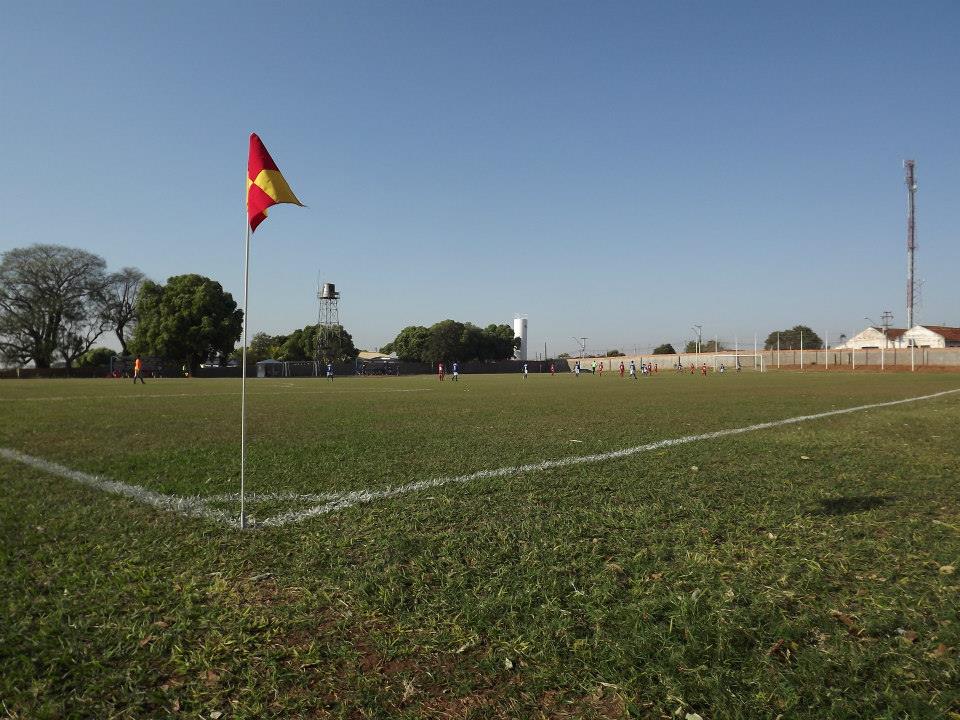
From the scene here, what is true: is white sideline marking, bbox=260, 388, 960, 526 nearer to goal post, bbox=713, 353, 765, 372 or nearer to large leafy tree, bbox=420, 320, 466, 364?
goal post, bbox=713, 353, 765, 372

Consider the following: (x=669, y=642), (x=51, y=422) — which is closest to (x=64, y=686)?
(x=669, y=642)

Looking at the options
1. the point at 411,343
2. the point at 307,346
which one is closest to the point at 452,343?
the point at 411,343

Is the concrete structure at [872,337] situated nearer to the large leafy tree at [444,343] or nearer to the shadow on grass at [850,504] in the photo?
the large leafy tree at [444,343]

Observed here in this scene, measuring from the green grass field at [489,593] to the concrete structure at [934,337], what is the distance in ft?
345

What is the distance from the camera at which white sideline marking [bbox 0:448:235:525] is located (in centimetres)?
404

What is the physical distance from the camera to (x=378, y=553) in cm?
317

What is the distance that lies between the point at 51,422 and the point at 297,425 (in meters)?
4.22

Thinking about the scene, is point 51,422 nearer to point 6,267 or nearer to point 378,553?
point 378,553

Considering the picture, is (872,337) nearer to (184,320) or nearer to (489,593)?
(184,320)

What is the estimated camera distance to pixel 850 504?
4070 mm

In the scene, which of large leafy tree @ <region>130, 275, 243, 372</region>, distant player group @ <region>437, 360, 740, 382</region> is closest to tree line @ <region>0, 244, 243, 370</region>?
large leafy tree @ <region>130, 275, 243, 372</region>

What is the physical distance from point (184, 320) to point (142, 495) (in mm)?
66028

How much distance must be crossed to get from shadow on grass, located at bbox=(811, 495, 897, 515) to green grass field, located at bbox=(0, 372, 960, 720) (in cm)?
3

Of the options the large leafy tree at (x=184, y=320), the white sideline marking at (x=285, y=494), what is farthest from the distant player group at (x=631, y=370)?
the white sideline marking at (x=285, y=494)
